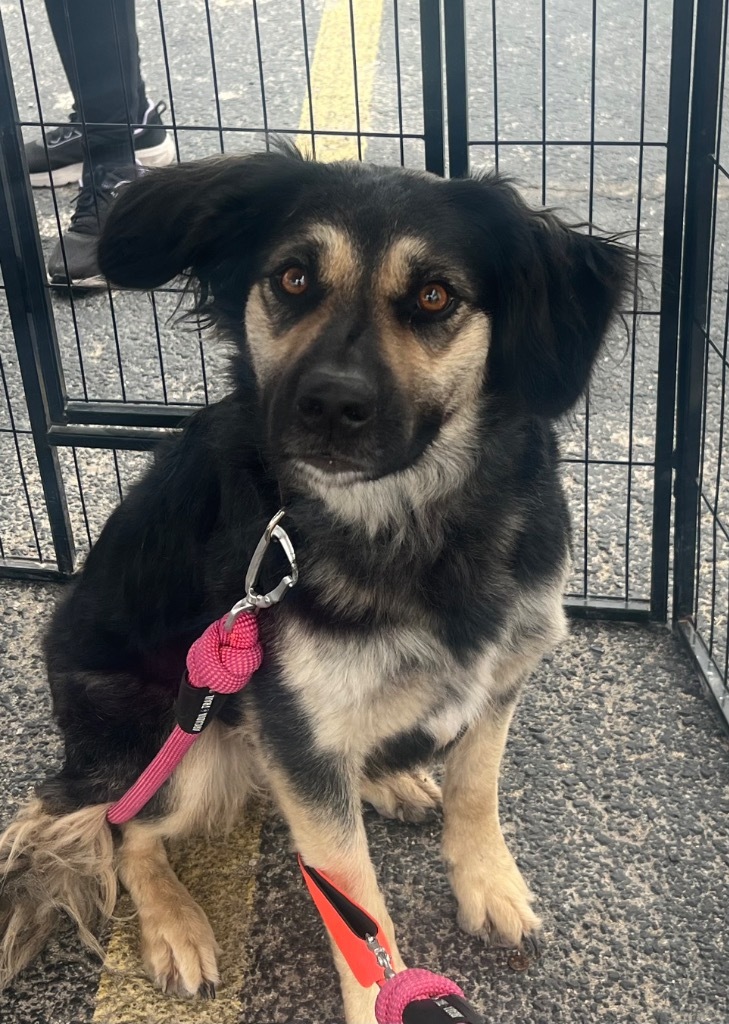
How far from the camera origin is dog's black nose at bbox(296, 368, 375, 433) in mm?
1822

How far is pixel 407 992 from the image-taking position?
1786 millimetres

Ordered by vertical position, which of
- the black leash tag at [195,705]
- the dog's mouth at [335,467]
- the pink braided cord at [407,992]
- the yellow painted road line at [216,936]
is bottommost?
the yellow painted road line at [216,936]

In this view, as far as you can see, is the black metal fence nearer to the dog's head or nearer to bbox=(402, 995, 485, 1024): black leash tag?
the dog's head

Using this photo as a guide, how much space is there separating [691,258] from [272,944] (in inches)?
71.2

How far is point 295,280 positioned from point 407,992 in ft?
3.87

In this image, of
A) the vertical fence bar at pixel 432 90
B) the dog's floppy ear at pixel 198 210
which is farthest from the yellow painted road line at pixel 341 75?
the dog's floppy ear at pixel 198 210

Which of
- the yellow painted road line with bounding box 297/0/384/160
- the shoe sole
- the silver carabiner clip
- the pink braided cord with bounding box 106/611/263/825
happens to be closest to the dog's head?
the silver carabiner clip

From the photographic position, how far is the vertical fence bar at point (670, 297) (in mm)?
2518

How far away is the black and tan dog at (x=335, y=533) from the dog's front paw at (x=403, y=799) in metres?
0.17

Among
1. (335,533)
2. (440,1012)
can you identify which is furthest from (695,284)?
(440,1012)

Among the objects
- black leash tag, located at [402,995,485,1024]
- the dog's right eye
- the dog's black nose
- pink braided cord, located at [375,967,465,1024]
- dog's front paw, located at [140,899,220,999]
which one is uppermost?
the dog's right eye

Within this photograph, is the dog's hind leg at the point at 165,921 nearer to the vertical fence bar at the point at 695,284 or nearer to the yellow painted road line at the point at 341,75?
the vertical fence bar at the point at 695,284

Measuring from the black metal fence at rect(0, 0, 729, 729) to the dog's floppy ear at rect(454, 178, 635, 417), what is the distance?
0.43ft

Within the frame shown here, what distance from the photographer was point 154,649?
232 cm
